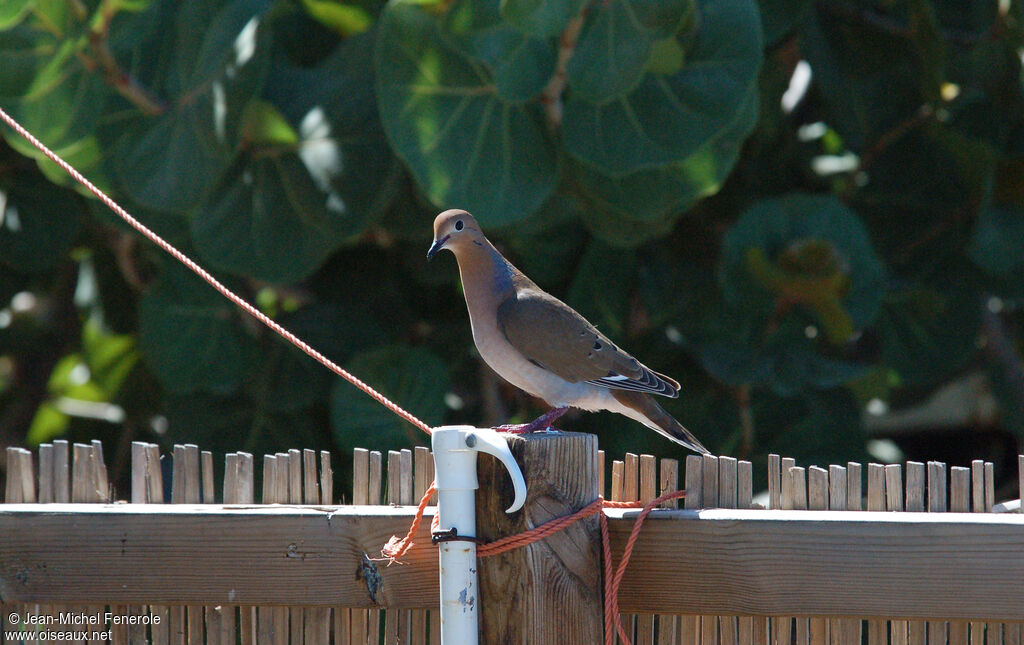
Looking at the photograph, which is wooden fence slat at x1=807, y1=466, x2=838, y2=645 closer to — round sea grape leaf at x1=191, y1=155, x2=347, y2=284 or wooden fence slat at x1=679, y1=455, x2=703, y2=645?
wooden fence slat at x1=679, y1=455, x2=703, y2=645

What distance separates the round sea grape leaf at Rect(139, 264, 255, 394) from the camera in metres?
4.12

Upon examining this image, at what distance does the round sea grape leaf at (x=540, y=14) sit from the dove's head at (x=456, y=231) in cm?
94

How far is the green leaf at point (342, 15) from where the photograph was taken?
13.1ft

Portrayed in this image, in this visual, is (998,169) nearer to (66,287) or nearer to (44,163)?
(44,163)

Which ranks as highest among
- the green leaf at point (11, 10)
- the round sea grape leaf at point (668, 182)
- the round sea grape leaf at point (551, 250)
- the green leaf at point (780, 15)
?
the green leaf at point (780, 15)

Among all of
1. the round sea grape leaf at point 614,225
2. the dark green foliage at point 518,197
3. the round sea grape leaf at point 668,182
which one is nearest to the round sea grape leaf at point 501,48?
the dark green foliage at point 518,197

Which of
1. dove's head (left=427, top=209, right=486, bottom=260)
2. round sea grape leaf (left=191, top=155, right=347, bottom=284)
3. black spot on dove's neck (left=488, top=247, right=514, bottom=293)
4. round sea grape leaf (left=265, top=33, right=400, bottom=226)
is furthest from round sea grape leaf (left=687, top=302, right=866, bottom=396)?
dove's head (left=427, top=209, right=486, bottom=260)

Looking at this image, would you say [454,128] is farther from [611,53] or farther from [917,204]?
[917,204]

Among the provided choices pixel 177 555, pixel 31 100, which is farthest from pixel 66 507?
pixel 31 100

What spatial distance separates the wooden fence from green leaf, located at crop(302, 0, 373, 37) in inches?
99.5

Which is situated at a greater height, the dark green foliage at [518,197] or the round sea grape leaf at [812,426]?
the dark green foliage at [518,197]

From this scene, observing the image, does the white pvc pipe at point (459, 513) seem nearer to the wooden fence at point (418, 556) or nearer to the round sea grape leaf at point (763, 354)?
the wooden fence at point (418, 556)

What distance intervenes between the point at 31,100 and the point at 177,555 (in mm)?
2335

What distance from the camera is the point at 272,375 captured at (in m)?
4.26
